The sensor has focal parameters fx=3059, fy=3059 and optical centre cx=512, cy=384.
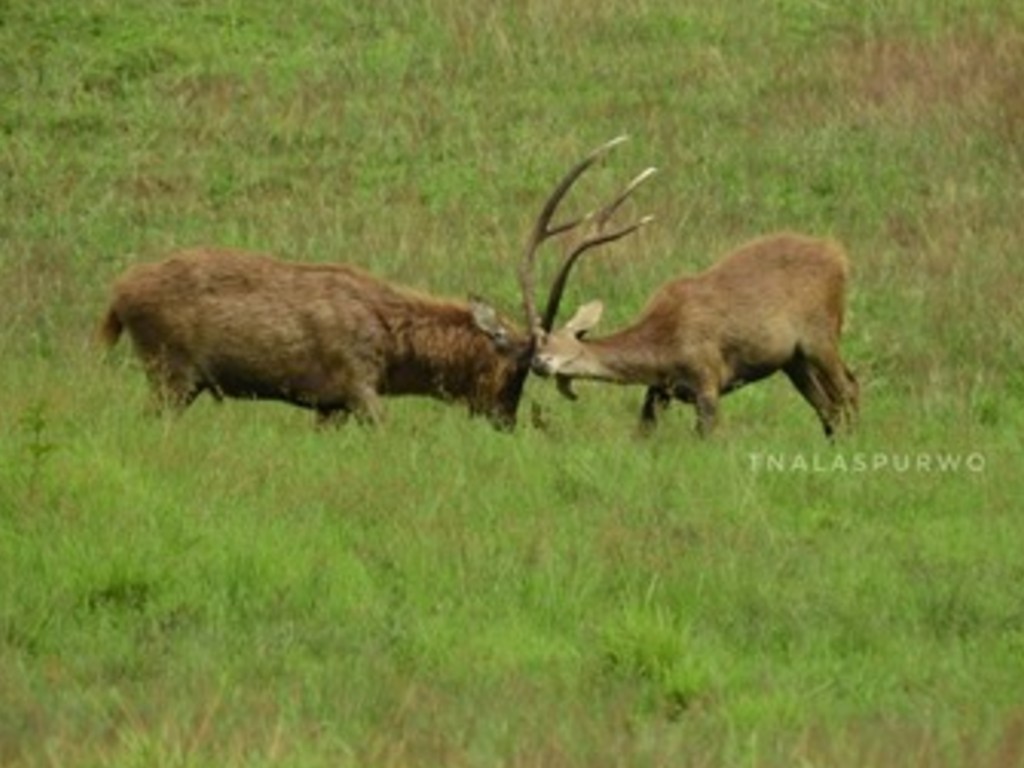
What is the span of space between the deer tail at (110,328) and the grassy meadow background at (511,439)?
0.25 m

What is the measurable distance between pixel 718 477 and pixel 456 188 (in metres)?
8.37

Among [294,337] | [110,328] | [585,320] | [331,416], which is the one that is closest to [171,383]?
[110,328]

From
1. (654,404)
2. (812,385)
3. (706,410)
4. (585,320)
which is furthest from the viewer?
(812,385)

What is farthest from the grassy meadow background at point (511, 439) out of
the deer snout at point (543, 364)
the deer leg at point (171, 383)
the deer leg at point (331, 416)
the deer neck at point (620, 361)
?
the deer snout at point (543, 364)

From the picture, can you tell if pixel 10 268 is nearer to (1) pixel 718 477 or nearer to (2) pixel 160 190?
(2) pixel 160 190

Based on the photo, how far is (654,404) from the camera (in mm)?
14492

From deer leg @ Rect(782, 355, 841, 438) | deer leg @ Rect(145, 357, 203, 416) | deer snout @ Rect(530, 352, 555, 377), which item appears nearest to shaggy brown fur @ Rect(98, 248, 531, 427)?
deer leg @ Rect(145, 357, 203, 416)

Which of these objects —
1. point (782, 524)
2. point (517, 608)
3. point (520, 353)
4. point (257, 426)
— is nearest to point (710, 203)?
point (520, 353)

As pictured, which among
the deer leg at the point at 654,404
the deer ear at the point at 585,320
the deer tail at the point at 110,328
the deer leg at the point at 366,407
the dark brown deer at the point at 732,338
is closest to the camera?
the deer leg at the point at 366,407

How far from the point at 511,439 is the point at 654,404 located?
179 centimetres

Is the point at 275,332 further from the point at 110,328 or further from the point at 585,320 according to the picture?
the point at 585,320

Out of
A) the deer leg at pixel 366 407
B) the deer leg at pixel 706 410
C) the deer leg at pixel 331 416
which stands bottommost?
the deer leg at pixel 706 410

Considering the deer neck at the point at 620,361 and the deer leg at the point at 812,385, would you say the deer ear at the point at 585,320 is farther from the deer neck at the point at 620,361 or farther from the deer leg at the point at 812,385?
the deer leg at the point at 812,385

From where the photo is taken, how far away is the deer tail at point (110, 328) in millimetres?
14086
